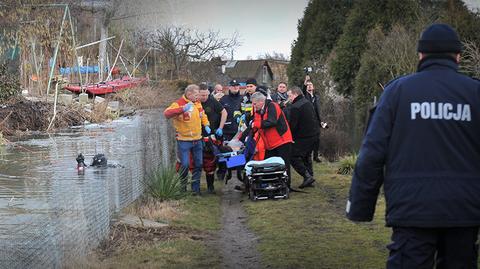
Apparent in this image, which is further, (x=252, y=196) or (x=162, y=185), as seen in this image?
(x=252, y=196)

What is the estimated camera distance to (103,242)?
7.54 m

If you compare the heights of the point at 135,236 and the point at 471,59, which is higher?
the point at 471,59

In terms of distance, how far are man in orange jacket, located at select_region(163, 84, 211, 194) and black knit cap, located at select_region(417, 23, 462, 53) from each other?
740 centimetres

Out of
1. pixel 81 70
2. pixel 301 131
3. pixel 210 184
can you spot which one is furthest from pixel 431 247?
pixel 81 70

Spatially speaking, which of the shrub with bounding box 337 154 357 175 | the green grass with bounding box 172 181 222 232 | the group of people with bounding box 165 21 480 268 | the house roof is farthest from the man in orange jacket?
the house roof

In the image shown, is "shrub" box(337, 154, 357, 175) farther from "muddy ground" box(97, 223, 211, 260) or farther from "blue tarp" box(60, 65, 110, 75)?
"blue tarp" box(60, 65, 110, 75)

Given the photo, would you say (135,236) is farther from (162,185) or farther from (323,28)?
(323,28)

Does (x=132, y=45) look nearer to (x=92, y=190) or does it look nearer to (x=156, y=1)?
(x=156, y=1)

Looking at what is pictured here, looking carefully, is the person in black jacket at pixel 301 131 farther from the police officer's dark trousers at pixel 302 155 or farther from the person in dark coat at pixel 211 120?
the person in dark coat at pixel 211 120

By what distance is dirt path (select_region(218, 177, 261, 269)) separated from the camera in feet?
23.6

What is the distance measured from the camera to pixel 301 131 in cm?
1267

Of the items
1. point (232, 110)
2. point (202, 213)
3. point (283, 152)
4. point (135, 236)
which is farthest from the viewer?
point (232, 110)

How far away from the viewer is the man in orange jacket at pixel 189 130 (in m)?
11.4

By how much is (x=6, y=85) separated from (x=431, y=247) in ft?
65.0
